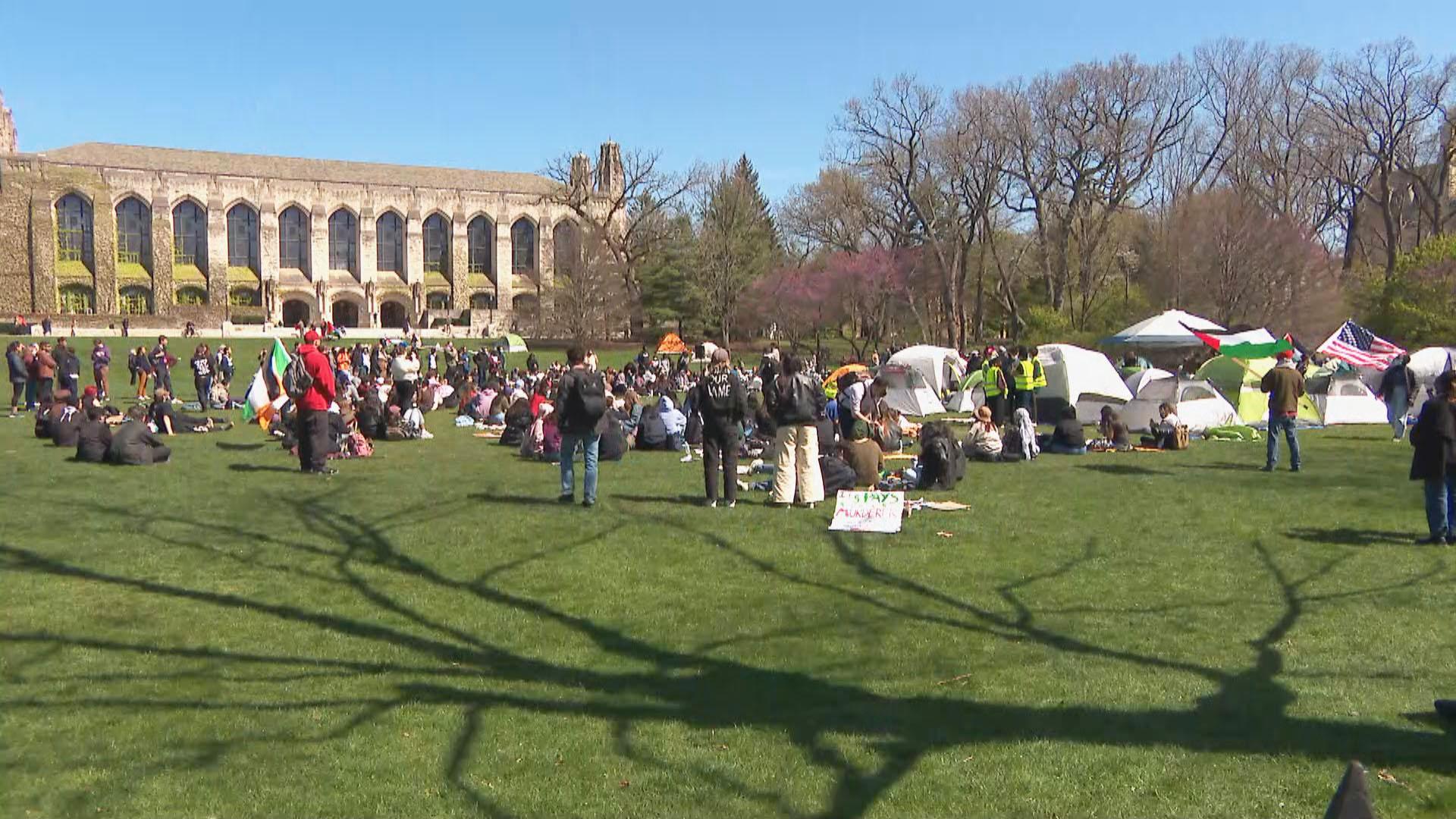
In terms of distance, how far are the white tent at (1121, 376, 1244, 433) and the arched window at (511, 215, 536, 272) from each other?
6148 centimetres

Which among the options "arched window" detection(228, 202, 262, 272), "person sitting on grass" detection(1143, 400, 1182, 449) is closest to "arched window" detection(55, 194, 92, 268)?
"arched window" detection(228, 202, 262, 272)

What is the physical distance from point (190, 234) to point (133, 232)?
3.08 meters

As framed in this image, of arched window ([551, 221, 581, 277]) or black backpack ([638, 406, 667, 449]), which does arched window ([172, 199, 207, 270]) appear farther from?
black backpack ([638, 406, 667, 449])

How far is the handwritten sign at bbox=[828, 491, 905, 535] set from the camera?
9.88 meters

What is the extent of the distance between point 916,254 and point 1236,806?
47937 millimetres

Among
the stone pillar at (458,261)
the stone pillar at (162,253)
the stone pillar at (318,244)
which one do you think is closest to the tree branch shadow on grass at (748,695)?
the stone pillar at (162,253)

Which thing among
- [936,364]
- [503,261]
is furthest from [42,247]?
[936,364]

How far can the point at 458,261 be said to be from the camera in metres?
74.8

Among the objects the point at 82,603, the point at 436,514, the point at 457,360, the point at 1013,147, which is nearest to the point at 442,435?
the point at 436,514

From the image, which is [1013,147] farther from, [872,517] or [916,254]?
[872,517]

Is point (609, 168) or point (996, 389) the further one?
point (609, 168)

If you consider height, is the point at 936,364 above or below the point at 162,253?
below

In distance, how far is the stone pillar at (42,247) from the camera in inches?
2473

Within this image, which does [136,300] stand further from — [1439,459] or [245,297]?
[1439,459]
